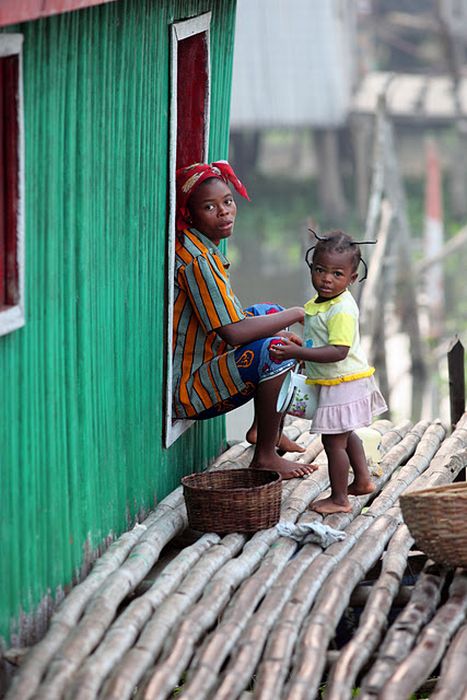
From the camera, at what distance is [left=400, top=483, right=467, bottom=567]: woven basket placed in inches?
191

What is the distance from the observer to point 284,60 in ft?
68.9

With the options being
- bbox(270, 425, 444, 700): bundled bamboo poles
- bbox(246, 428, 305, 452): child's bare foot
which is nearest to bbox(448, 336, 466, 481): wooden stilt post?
bbox(270, 425, 444, 700): bundled bamboo poles

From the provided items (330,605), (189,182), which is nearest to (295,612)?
(330,605)

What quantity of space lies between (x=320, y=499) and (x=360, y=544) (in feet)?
2.03

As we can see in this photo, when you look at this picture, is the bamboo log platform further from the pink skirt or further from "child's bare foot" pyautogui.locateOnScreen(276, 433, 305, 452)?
"child's bare foot" pyautogui.locateOnScreen(276, 433, 305, 452)

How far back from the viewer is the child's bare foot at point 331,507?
5.72m

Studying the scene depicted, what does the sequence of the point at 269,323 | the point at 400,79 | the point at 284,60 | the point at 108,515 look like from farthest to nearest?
1. the point at 400,79
2. the point at 284,60
3. the point at 269,323
4. the point at 108,515

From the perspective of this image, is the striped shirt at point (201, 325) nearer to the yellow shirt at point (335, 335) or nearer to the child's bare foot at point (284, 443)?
the yellow shirt at point (335, 335)

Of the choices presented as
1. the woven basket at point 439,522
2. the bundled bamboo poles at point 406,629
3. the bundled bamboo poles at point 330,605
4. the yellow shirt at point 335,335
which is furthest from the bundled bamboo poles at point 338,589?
the yellow shirt at point 335,335

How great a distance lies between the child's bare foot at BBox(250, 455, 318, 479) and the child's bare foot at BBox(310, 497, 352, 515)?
1.50 feet

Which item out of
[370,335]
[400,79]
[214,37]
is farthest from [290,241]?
[214,37]

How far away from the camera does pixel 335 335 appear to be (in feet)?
18.0

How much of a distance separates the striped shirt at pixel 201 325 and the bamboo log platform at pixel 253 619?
50 cm

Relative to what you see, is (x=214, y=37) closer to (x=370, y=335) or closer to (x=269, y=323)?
(x=269, y=323)
